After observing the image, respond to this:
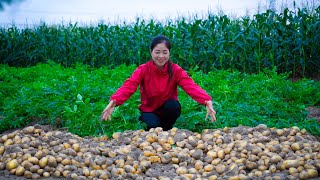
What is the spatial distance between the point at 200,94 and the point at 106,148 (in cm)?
126

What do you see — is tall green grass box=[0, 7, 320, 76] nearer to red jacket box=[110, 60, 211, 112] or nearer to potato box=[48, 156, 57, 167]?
red jacket box=[110, 60, 211, 112]

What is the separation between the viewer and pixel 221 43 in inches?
404

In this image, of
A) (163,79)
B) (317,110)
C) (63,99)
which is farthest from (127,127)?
(317,110)

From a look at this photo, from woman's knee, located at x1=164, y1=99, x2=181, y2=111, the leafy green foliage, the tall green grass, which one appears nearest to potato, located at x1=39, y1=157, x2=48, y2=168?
the leafy green foliage

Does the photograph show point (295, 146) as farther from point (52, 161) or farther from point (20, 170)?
point (20, 170)

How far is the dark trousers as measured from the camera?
4.81 meters

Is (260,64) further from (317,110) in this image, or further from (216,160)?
(216,160)

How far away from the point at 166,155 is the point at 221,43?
6846 millimetres

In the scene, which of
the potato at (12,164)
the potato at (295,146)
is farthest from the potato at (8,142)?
the potato at (295,146)

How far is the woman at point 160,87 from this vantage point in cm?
460

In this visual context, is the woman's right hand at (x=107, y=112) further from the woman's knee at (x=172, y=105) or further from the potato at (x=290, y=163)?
the potato at (x=290, y=163)

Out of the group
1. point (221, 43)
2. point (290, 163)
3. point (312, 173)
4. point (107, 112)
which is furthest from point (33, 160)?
point (221, 43)

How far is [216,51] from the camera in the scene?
10.2 metres

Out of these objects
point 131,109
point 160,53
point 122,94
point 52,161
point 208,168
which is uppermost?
point 160,53
